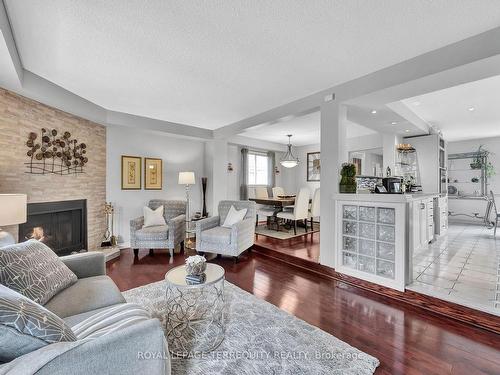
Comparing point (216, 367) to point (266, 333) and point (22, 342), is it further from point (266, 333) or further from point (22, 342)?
point (22, 342)

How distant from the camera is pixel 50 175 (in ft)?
11.0

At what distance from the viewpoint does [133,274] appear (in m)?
3.27

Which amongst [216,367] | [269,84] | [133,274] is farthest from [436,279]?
[133,274]

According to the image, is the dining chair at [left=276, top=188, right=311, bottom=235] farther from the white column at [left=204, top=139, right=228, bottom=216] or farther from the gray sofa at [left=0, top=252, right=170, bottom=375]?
the gray sofa at [left=0, top=252, right=170, bottom=375]

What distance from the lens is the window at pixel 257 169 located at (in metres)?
6.75

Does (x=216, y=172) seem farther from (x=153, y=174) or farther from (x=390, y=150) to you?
(x=390, y=150)

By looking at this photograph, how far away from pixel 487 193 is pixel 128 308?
8.72 metres

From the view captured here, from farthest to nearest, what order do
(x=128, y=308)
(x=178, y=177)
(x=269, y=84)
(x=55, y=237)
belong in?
(x=178, y=177), (x=55, y=237), (x=269, y=84), (x=128, y=308)

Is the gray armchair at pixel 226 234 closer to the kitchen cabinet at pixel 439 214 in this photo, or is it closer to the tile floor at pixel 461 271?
the tile floor at pixel 461 271

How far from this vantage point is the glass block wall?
2691mm

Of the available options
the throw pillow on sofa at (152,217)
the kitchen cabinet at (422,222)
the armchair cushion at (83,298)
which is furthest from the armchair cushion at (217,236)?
the kitchen cabinet at (422,222)

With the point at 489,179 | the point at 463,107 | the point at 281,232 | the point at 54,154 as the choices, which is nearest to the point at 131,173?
the point at 54,154

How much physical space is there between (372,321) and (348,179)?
1581 mm

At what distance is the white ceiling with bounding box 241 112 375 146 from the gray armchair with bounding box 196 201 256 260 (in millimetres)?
1647
